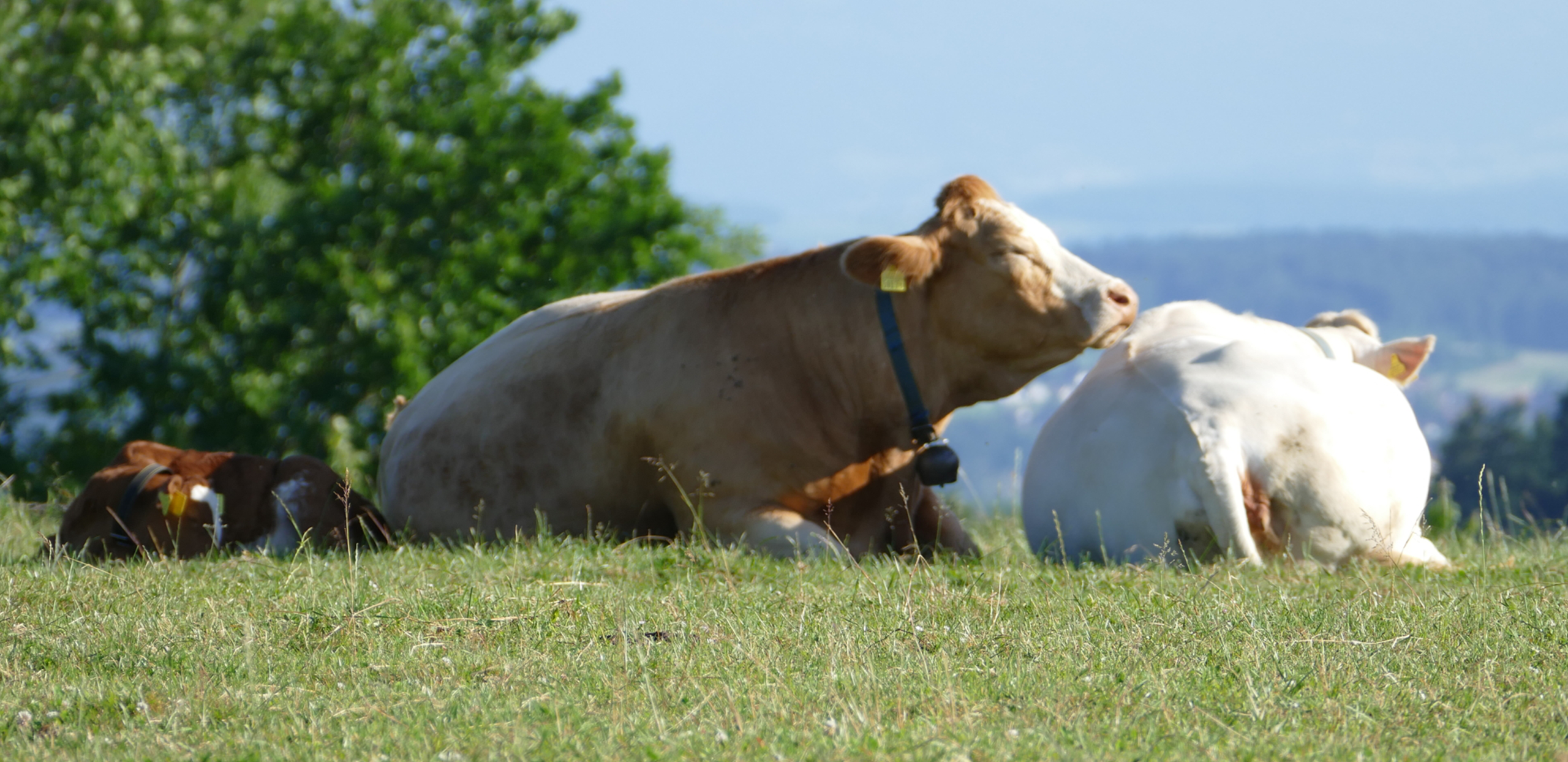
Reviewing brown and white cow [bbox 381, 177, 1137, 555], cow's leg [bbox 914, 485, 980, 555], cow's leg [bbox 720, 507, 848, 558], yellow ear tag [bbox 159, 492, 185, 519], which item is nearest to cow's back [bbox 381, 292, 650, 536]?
brown and white cow [bbox 381, 177, 1137, 555]

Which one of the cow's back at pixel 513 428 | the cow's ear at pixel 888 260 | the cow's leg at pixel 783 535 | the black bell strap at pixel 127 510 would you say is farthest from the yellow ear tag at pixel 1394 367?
the black bell strap at pixel 127 510

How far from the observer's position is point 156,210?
23.1 m

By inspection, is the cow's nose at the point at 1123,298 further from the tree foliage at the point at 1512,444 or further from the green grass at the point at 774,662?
the tree foliage at the point at 1512,444

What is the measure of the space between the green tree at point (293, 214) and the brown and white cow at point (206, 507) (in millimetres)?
13759

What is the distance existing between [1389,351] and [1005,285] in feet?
6.85

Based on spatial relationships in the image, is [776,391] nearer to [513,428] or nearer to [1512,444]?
[513,428]

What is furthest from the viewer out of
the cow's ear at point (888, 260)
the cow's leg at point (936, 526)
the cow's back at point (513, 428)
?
the cow's leg at point (936, 526)

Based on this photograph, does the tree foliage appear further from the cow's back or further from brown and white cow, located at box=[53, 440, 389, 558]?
brown and white cow, located at box=[53, 440, 389, 558]

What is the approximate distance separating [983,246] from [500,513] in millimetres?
2586

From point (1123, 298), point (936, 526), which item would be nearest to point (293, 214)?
point (936, 526)

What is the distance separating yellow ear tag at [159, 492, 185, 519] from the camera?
263 inches

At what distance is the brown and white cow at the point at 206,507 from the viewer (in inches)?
264

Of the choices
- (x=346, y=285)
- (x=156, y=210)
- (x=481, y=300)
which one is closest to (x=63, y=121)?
(x=156, y=210)

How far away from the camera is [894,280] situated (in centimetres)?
669
